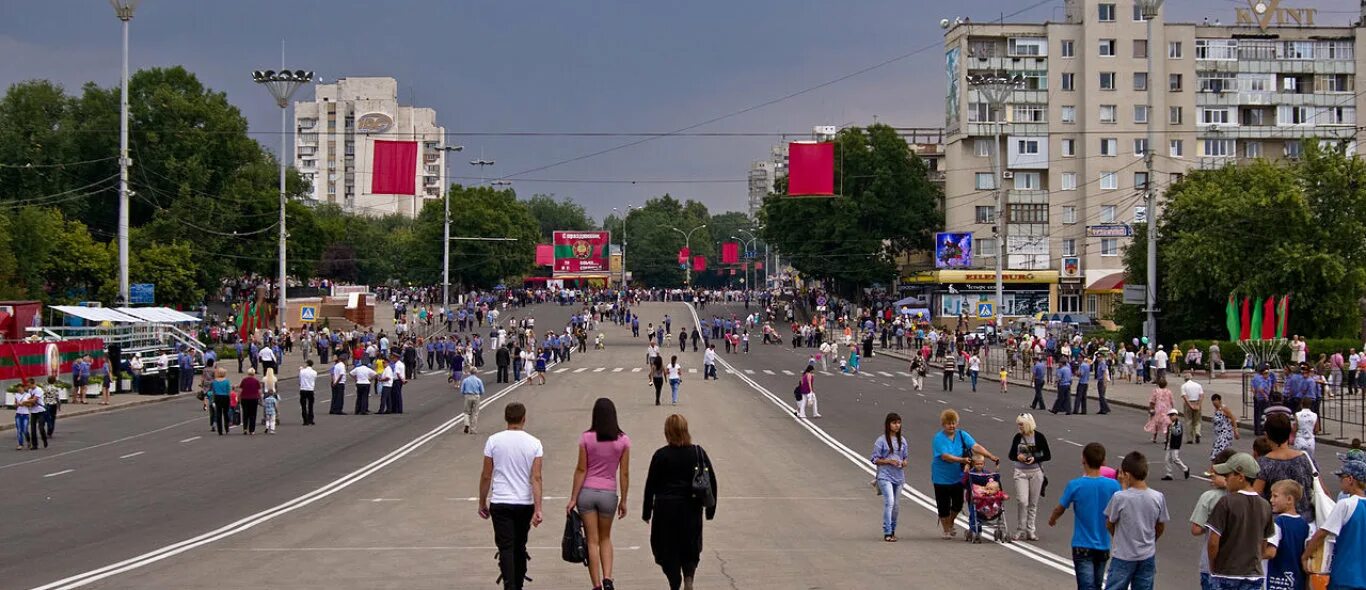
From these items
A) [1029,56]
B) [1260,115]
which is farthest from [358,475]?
[1260,115]

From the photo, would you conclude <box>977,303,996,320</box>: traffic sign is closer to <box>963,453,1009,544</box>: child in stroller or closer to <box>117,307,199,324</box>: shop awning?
<box>117,307,199,324</box>: shop awning

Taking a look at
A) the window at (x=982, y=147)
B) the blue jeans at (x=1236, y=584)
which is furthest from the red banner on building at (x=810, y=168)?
the window at (x=982, y=147)

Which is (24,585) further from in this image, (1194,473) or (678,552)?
(1194,473)

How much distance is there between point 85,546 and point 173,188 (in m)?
76.8

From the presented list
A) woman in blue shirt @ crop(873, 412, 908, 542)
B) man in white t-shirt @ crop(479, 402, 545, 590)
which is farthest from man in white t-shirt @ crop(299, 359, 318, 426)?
man in white t-shirt @ crop(479, 402, 545, 590)

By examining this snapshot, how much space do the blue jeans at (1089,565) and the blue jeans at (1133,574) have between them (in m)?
0.56

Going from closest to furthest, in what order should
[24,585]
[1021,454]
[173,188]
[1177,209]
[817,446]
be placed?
[24,585]
[1021,454]
[817,446]
[1177,209]
[173,188]

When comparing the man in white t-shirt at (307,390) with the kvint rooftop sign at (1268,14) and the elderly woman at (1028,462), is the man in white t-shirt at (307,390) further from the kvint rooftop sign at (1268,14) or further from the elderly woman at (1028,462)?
the kvint rooftop sign at (1268,14)

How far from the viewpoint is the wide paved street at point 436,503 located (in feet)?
43.4

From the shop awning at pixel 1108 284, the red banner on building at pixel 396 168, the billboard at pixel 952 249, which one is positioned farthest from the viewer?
the billboard at pixel 952 249

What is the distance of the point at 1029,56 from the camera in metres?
94.2

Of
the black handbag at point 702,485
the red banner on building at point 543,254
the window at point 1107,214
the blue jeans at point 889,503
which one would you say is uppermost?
the window at point 1107,214

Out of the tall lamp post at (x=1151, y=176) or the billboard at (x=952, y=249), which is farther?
the billboard at (x=952, y=249)

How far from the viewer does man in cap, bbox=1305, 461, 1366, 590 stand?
923 cm
